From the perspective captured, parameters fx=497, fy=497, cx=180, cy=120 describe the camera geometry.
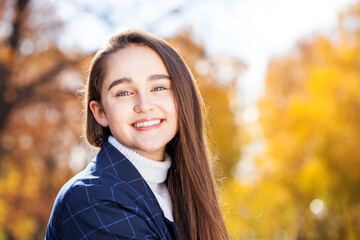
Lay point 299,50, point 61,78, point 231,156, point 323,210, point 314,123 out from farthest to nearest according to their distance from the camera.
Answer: point 299,50
point 323,210
point 231,156
point 314,123
point 61,78

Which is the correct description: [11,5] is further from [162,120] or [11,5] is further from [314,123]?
[314,123]

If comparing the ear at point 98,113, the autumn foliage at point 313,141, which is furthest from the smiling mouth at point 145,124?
the autumn foliage at point 313,141

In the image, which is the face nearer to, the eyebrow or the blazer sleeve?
the eyebrow

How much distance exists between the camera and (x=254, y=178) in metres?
26.6

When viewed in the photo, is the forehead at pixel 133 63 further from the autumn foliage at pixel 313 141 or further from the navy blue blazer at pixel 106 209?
the autumn foliage at pixel 313 141

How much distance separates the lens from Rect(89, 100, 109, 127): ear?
2.60m

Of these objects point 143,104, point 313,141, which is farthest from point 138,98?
point 313,141

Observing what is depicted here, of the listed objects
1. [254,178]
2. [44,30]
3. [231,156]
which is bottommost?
[254,178]

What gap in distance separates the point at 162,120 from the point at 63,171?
19.1 metres

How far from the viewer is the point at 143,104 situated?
7.82 ft

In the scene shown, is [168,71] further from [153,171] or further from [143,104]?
[153,171]

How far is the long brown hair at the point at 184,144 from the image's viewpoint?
251 centimetres

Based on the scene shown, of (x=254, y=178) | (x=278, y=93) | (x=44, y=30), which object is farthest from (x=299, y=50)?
(x=44, y=30)

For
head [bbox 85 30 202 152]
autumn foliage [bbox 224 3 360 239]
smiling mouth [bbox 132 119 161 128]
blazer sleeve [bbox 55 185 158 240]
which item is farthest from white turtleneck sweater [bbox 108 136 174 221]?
autumn foliage [bbox 224 3 360 239]
